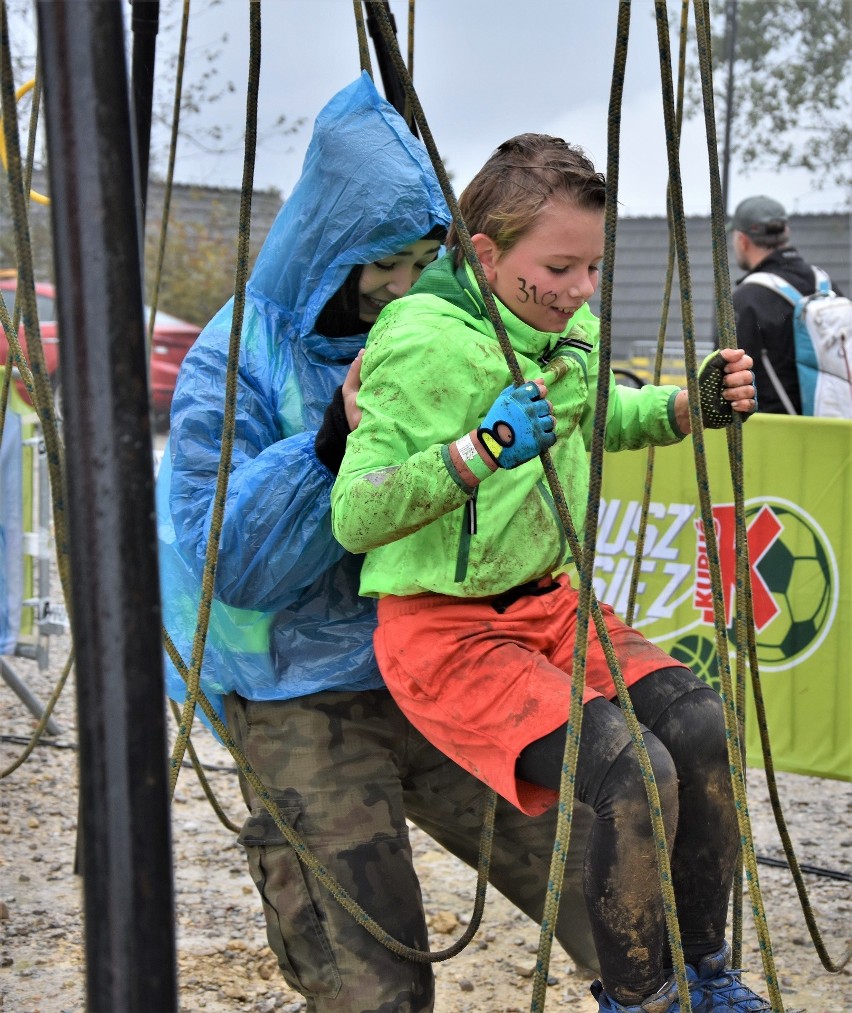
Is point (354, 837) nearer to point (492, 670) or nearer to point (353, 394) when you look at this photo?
point (492, 670)

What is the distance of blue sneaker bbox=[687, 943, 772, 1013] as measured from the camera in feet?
5.66

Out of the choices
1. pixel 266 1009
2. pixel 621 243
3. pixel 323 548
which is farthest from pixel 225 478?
pixel 621 243

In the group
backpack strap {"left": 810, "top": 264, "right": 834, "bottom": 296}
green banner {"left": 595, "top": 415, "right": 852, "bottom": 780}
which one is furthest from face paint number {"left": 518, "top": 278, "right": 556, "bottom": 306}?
backpack strap {"left": 810, "top": 264, "right": 834, "bottom": 296}

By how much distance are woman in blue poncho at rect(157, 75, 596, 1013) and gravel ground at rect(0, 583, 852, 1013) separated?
2.57 ft

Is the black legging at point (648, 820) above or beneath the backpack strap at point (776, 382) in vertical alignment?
beneath

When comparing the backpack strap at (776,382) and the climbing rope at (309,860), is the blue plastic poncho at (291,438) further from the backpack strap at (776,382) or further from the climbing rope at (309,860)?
the backpack strap at (776,382)

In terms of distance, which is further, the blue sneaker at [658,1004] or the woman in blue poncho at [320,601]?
the woman in blue poncho at [320,601]

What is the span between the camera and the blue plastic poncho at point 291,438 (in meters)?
1.99

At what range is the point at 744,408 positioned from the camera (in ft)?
5.98

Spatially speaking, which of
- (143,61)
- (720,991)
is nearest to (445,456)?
(720,991)

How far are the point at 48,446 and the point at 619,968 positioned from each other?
0.95 metres

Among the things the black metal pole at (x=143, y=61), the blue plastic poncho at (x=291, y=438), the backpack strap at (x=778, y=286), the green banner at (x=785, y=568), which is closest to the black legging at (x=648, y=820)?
the blue plastic poncho at (x=291, y=438)

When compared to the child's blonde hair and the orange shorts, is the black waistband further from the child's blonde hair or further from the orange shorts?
the child's blonde hair

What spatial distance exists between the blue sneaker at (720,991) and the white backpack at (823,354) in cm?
343
